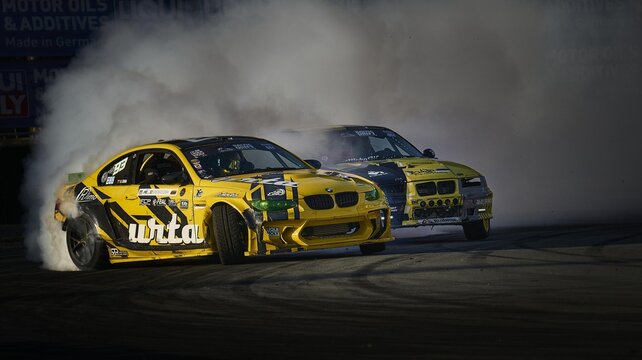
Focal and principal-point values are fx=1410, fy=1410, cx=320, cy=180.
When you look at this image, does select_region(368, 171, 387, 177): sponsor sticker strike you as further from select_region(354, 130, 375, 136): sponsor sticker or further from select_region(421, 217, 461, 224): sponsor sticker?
select_region(354, 130, 375, 136): sponsor sticker

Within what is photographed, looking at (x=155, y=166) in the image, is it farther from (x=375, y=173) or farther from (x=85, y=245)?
(x=375, y=173)

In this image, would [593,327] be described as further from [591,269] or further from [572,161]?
[572,161]

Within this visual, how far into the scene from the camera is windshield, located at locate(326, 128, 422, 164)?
16344mm

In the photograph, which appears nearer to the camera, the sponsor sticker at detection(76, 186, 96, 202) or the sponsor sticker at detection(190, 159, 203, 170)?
the sponsor sticker at detection(190, 159, 203, 170)

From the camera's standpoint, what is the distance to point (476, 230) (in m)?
15.4

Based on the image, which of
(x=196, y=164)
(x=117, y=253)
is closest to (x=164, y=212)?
(x=196, y=164)

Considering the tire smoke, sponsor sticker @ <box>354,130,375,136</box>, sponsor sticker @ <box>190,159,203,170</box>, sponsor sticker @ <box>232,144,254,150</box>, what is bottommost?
sponsor sticker @ <box>190,159,203,170</box>

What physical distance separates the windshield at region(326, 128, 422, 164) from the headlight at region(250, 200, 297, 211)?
3.25 m

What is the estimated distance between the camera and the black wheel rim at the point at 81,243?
14.2 m

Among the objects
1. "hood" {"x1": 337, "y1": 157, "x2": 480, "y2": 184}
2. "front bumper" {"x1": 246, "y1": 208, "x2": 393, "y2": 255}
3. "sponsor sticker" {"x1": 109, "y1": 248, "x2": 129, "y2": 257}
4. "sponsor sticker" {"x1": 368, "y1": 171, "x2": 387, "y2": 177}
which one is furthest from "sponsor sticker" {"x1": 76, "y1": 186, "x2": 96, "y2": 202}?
"sponsor sticker" {"x1": 368, "y1": 171, "x2": 387, "y2": 177}

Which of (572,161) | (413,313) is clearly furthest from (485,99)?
(413,313)

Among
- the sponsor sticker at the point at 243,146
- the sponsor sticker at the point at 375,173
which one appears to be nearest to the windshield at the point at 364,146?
the sponsor sticker at the point at 375,173

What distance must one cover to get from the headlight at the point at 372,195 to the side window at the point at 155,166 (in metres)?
1.90

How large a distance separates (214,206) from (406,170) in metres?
2.90
